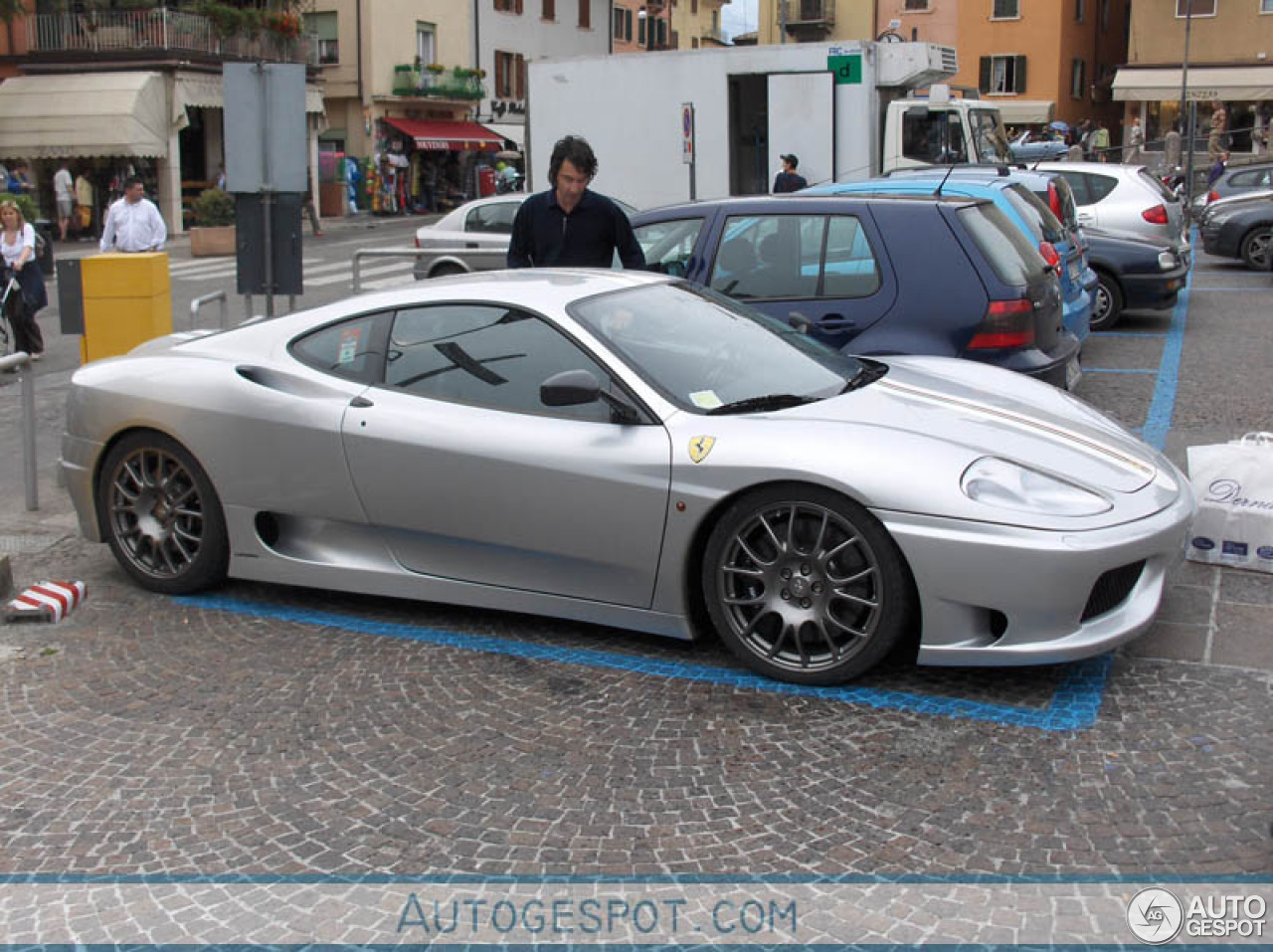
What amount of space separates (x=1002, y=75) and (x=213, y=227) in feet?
118

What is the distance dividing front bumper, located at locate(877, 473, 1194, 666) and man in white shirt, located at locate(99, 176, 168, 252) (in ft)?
42.6

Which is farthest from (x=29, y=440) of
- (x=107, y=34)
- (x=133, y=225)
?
(x=107, y=34)

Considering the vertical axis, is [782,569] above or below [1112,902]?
above

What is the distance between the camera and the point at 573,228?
294 inches

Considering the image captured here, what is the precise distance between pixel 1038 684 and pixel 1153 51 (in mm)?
53647

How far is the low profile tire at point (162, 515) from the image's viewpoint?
19.2 feet

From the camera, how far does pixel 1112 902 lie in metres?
3.42

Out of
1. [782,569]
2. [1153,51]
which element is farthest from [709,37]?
[782,569]

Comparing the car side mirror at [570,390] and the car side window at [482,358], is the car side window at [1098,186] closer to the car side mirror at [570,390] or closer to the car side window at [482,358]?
the car side window at [482,358]

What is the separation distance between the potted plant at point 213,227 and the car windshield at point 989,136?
1552 cm

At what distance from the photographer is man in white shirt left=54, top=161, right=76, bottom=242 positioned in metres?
33.0

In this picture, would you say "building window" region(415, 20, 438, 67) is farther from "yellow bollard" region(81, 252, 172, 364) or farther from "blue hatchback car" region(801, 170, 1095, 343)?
"yellow bollard" region(81, 252, 172, 364)

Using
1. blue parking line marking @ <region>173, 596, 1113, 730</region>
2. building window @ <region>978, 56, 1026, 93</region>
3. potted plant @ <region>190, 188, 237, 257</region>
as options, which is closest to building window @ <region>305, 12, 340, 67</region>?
potted plant @ <region>190, 188, 237, 257</region>

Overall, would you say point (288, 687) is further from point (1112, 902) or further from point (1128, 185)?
point (1128, 185)
